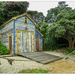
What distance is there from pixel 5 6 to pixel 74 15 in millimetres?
11428

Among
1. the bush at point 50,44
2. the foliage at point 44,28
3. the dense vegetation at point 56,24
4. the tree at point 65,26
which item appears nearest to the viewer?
the tree at point 65,26

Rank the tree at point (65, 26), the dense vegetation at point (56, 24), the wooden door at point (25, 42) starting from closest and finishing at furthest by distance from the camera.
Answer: the wooden door at point (25, 42), the tree at point (65, 26), the dense vegetation at point (56, 24)

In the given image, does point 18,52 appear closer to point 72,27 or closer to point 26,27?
point 26,27

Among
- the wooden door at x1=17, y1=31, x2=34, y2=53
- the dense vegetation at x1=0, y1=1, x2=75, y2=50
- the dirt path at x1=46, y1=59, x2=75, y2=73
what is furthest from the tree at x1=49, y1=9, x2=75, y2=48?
the dirt path at x1=46, y1=59, x2=75, y2=73

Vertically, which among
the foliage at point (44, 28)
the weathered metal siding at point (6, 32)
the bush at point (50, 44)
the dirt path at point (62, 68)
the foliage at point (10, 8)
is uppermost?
the foliage at point (10, 8)

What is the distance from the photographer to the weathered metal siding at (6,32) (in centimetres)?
1008

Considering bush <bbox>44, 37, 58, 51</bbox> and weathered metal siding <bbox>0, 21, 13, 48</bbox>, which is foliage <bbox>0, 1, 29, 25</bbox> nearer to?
weathered metal siding <bbox>0, 21, 13, 48</bbox>

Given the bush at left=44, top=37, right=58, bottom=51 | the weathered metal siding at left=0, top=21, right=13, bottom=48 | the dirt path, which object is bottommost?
the dirt path

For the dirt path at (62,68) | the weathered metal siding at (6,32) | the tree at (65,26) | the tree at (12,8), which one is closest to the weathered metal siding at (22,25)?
the weathered metal siding at (6,32)

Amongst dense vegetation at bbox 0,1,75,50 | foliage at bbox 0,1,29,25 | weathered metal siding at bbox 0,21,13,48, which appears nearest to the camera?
weathered metal siding at bbox 0,21,13,48

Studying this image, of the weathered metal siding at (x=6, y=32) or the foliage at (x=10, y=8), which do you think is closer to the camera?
the weathered metal siding at (x=6, y=32)

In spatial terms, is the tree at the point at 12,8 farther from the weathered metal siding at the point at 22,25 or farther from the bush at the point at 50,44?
the bush at the point at 50,44

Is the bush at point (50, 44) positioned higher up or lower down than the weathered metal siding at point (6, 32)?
lower down

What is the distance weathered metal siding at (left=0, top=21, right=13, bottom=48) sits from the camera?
33.1 ft
